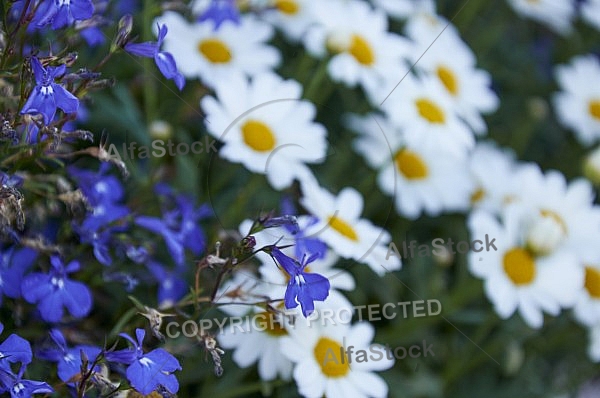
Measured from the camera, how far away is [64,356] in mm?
721

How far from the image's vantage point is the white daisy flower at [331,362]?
2.64 feet

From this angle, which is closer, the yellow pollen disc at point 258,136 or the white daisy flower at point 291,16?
the yellow pollen disc at point 258,136

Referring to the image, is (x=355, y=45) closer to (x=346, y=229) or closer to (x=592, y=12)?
(x=346, y=229)

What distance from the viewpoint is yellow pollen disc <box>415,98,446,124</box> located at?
46.1 inches

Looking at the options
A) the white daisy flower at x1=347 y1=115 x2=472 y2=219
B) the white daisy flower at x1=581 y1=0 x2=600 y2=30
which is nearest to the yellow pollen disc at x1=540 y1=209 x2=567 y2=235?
the white daisy flower at x1=347 y1=115 x2=472 y2=219

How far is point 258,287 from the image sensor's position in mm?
853

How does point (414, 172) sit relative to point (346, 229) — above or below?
below

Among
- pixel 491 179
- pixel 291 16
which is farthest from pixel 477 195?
pixel 291 16

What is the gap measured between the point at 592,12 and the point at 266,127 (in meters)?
0.94

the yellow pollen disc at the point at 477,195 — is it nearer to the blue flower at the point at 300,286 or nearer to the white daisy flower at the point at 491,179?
the white daisy flower at the point at 491,179

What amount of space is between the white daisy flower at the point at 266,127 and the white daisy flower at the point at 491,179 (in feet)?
1.31

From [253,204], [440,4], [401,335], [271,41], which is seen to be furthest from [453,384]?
[440,4]

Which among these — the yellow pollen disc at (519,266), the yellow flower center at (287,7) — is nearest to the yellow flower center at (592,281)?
the yellow pollen disc at (519,266)

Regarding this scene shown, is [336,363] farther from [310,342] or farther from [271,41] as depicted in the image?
[271,41]
